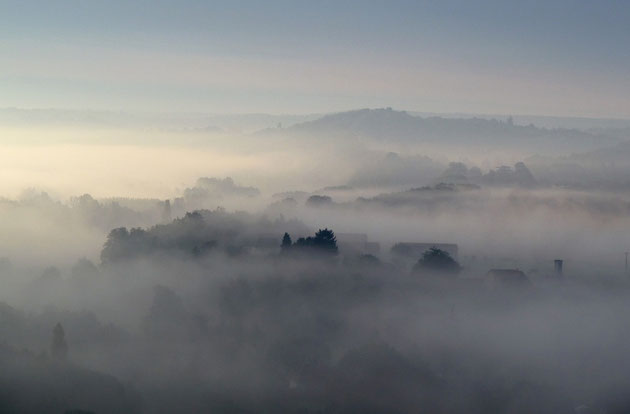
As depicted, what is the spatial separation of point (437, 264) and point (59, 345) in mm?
37943

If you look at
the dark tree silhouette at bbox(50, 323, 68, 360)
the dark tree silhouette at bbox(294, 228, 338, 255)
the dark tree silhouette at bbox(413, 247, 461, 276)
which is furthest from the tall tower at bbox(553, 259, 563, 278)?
the dark tree silhouette at bbox(50, 323, 68, 360)

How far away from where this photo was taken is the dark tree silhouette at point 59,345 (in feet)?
146

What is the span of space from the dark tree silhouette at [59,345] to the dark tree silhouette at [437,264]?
34.4 meters

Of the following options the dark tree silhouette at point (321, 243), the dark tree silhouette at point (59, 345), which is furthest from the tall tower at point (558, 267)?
the dark tree silhouette at point (59, 345)

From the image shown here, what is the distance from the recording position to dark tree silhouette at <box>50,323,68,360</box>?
146ft

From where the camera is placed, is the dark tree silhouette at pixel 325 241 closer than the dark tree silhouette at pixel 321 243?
No

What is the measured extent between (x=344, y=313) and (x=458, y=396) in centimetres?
1631

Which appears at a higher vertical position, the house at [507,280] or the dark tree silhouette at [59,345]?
the house at [507,280]

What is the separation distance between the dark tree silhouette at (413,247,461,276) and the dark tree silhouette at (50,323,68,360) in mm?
34380

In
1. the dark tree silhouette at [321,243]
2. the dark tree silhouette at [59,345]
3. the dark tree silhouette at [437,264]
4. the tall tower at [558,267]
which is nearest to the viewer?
the dark tree silhouette at [59,345]

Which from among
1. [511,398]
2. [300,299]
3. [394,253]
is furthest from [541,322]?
[394,253]

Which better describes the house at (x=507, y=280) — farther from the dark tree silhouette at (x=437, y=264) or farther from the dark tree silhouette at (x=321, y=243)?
the dark tree silhouette at (x=321, y=243)

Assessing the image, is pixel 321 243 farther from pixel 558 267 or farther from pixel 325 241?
pixel 558 267

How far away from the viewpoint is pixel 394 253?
90.8 m
